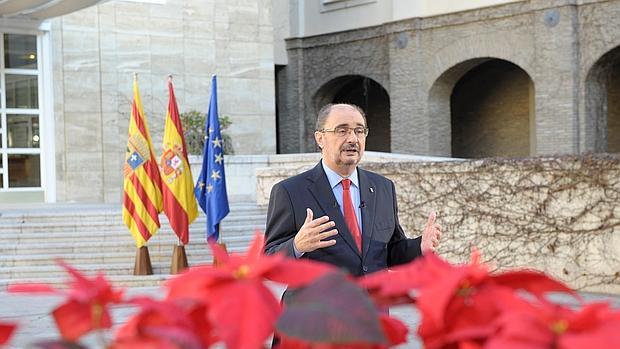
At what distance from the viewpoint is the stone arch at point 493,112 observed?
2605 cm

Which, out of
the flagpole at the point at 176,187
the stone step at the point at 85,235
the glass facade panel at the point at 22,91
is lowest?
the stone step at the point at 85,235

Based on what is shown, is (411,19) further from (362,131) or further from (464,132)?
(362,131)

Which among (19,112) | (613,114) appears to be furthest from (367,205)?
A: (613,114)

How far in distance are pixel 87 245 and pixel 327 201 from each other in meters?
10.2

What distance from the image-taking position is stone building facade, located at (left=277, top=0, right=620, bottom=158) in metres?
20.9

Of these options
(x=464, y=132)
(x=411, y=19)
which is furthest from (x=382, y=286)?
(x=464, y=132)

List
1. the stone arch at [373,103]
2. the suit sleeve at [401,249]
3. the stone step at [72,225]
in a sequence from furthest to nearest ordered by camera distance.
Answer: the stone arch at [373,103] → the stone step at [72,225] → the suit sleeve at [401,249]

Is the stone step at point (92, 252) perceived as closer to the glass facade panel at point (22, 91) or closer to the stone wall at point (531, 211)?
the stone wall at point (531, 211)

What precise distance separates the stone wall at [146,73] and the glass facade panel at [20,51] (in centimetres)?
57

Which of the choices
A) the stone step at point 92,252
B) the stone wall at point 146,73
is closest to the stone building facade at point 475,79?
the stone wall at point 146,73

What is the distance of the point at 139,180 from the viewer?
1212 cm

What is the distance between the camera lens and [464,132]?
27.7 m

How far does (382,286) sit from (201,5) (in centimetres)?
2113

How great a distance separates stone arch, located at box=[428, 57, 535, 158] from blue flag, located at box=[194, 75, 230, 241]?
1267cm
